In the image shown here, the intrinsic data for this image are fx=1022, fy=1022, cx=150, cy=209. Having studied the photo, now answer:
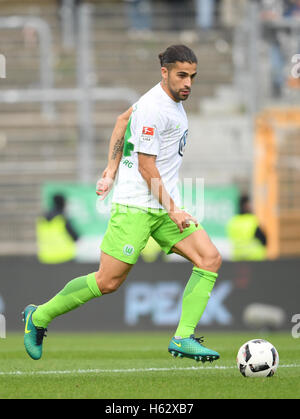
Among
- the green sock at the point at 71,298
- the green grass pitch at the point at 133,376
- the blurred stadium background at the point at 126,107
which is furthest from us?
the blurred stadium background at the point at 126,107

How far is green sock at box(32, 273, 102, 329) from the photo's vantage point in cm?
807

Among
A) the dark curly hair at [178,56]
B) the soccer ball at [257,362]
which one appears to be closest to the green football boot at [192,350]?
the soccer ball at [257,362]

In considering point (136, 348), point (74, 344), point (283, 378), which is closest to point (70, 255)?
point (74, 344)

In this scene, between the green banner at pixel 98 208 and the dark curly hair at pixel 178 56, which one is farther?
the green banner at pixel 98 208

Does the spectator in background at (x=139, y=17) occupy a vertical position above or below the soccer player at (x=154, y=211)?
above

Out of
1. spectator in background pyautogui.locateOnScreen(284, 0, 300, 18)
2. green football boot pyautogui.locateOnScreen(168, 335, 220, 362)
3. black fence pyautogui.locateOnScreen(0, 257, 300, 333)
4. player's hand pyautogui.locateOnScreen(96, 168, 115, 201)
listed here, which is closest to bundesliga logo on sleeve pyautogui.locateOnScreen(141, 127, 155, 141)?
player's hand pyautogui.locateOnScreen(96, 168, 115, 201)

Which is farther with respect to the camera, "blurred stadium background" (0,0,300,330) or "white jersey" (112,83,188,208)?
"blurred stadium background" (0,0,300,330)

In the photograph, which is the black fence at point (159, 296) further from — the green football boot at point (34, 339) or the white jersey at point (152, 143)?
the white jersey at point (152, 143)

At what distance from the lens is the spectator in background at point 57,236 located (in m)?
16.5

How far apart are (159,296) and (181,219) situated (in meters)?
7.90

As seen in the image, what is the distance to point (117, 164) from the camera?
8320 mm

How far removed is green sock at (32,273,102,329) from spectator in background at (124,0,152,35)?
1085cm

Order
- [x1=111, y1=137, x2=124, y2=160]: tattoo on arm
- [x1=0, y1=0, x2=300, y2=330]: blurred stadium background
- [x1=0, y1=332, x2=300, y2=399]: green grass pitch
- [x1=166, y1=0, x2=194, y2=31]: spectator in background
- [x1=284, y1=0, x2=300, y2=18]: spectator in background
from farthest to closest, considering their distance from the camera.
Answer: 1. [x1=284, y1=0, x2=300, y2=18]: spectator in background
2. [x1=166, y1=0, x2=194, y2=31]: spectator in background
3. [x1=0, y1=0, x2=300, y2=330]: blurred stadium background
4. [x1=111, y1=137, x2=124, y2=160]: tattoo on arm
5. [x1=0, y1=332, x2=300, y2=399]: green grass pitch

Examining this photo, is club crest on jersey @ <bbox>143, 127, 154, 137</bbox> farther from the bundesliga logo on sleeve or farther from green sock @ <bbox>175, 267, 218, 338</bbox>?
green sock @ <bbox>175, 267, 218, 338</bbox>
